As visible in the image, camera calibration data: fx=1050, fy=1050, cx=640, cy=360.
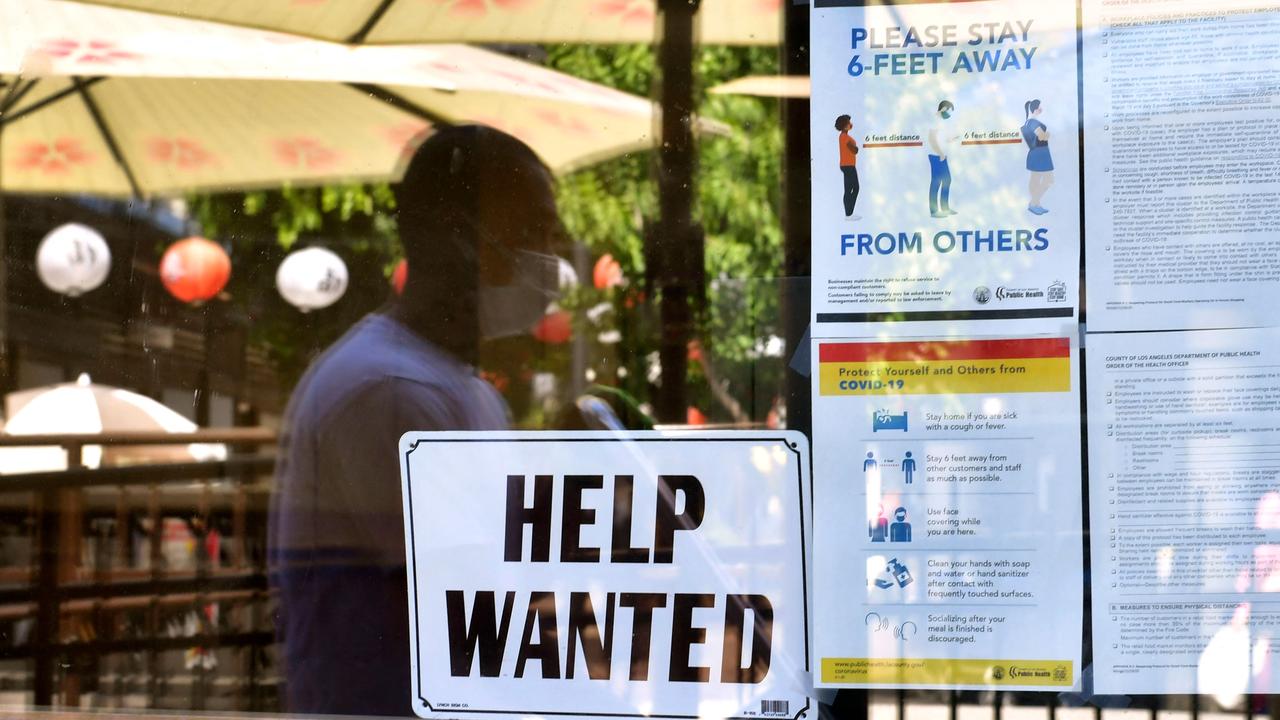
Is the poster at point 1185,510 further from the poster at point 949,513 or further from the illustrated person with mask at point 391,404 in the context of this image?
the illustrated person with mask at point 391,404

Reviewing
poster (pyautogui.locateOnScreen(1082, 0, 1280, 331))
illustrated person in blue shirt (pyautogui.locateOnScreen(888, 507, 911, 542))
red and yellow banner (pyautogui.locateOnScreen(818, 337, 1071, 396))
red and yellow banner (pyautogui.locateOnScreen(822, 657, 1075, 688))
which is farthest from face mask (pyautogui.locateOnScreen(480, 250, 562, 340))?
poster (pyautogui.locateOnScreen(1082, 0, 1280, 331))

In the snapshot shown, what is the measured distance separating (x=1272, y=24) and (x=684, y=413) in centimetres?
131

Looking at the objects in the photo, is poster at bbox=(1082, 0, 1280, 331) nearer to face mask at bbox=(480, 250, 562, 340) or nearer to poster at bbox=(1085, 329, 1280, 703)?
poster at bbox=(1085, 329, 1280, 703)

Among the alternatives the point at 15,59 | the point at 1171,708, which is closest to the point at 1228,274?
the point at 1171,708

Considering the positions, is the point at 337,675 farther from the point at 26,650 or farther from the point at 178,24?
the point at 178,24

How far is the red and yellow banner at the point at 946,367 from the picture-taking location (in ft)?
6.37

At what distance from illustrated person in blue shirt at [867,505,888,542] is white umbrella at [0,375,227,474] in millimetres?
1327

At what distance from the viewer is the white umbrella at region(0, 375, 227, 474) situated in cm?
221

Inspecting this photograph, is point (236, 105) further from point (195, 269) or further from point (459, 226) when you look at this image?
point (459, 226)

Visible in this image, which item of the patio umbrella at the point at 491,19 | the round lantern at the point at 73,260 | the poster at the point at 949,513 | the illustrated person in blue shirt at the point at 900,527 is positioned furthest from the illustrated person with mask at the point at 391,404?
the illustrated person in blue shirt at the point at 900,527

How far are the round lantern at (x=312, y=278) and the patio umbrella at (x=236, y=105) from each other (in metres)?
0.16

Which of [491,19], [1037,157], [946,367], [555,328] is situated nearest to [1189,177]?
[1037,157]

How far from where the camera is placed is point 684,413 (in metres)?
2.04

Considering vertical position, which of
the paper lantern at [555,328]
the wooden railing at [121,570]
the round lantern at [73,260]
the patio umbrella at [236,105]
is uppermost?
the patio umbrella at [236,105]
